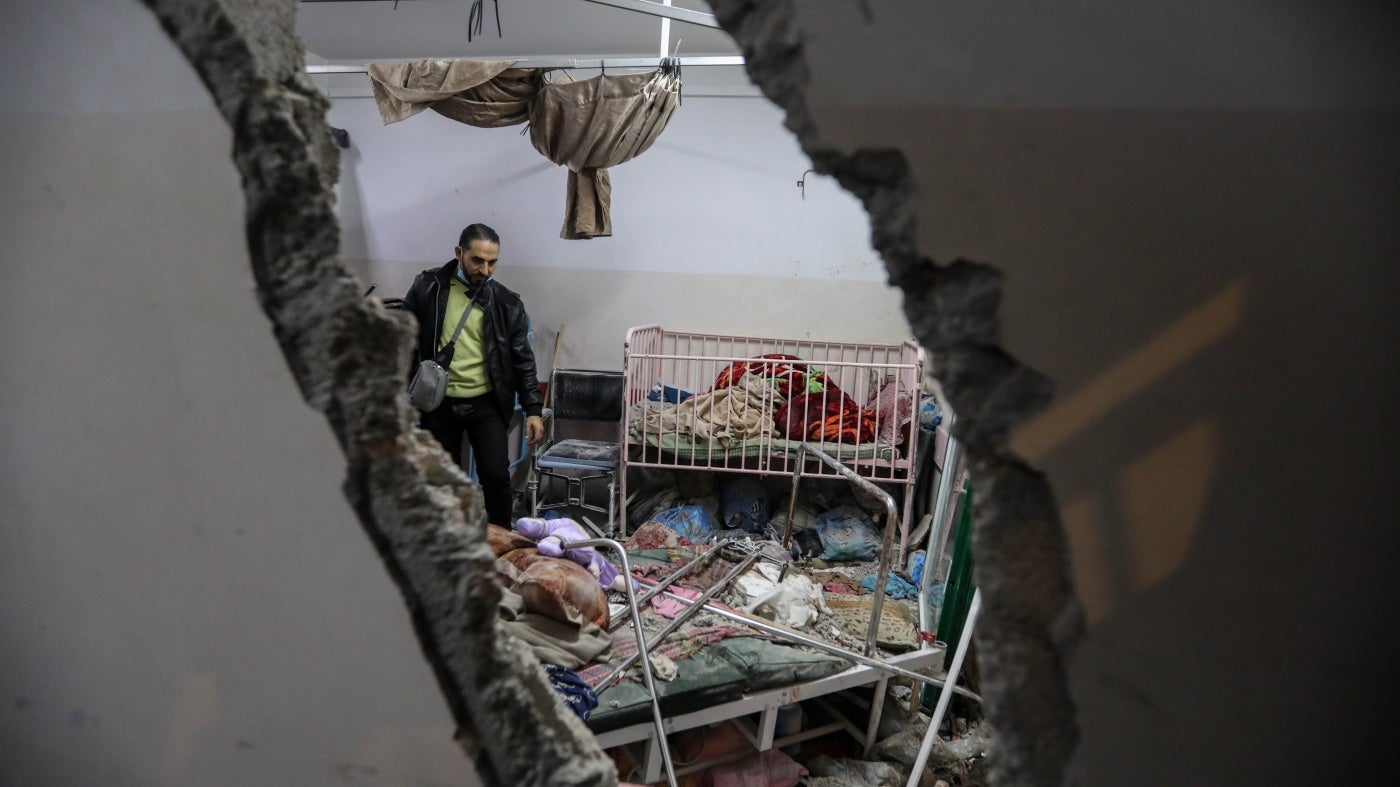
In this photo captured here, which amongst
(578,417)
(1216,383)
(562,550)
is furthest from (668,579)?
(1216,383)

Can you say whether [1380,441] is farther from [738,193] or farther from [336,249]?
[738,193]

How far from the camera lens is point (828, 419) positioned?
4.27m

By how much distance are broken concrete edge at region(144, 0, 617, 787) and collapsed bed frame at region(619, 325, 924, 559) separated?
2908mm

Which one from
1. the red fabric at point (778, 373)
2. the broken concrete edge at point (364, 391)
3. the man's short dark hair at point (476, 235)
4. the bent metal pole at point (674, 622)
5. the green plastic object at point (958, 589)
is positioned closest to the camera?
the broken concrete edge at point (364, 391)

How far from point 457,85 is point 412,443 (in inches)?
122

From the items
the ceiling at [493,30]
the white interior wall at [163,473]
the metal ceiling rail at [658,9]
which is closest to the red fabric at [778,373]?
the metal ceiling rail at [658,9]

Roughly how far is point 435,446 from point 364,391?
0.13m

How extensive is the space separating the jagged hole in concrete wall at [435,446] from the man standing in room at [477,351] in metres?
2.51

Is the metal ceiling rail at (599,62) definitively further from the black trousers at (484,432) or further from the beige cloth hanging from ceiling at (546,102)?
the black trousers at (484,432)

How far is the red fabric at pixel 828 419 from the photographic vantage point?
164 inches

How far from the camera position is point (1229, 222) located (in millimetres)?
707

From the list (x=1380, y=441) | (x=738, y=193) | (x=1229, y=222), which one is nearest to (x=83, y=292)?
(x=1229, y=222)

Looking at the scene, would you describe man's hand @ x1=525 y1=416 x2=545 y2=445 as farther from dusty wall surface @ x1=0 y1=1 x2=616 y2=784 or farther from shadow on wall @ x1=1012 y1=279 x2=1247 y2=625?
shadow on wall @ x1=1012 y1=279 x2=1247 y2=625

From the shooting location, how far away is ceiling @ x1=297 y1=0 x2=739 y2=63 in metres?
4.65
